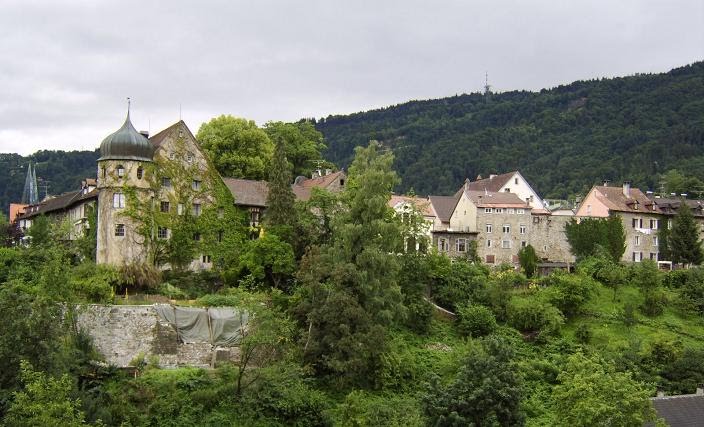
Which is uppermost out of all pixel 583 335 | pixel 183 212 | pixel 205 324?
pixel 183 212

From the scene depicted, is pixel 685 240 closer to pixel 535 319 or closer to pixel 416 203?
pixel 535 319

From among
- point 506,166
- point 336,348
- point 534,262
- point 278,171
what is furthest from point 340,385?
point 506,166

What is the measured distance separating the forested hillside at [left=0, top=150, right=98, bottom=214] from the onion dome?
7388cm

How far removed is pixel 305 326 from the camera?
44.6m

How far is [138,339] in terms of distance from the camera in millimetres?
42125

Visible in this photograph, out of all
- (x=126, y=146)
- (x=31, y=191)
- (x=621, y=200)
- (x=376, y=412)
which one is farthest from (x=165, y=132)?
(x=31, y=191)

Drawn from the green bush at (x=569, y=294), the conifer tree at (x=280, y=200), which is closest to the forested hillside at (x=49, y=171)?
the conifer tree at (x=280, y=200)

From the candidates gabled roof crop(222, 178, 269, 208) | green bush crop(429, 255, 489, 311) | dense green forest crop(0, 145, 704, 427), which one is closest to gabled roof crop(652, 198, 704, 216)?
dense green forest crop(0, 145, 704, 427)

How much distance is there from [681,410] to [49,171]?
382 feet

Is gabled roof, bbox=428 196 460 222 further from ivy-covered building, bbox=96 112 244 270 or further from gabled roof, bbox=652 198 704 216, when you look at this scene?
ivy-covered building, bbox=96 112 244 270

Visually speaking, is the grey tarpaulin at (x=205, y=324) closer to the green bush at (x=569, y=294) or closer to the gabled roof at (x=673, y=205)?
the green bush at (x=569, y=294)

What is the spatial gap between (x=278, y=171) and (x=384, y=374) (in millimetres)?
14739

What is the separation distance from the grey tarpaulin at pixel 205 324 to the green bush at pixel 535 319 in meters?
17.0

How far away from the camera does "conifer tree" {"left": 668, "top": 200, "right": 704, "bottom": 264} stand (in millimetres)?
63906
